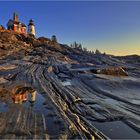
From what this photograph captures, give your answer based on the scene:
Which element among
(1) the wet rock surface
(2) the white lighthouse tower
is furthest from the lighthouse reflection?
(2) the white lighthouse tower

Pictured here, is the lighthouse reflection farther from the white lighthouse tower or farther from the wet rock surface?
the white lighthouse tower

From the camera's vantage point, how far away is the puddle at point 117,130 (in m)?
8.28

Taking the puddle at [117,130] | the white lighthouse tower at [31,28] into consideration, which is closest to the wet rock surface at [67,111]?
the puddle at [117,130]

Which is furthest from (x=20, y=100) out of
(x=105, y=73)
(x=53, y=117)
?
(x=105, y=73)

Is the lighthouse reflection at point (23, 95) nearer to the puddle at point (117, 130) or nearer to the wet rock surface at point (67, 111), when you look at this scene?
the wet rock surface at point (67, 111)

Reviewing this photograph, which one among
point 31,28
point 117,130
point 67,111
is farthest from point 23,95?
point 31,28

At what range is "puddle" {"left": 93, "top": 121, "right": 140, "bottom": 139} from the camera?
27.2ft

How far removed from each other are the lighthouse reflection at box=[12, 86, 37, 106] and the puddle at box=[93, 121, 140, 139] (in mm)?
3996

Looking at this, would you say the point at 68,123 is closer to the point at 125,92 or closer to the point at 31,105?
the point at 31,105

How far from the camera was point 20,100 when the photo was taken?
1240 cm

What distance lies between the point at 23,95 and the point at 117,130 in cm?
660

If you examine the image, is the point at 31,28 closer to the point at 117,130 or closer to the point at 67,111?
the point at 67,111

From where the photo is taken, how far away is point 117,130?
8.74 meters

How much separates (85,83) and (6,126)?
1106 cm
